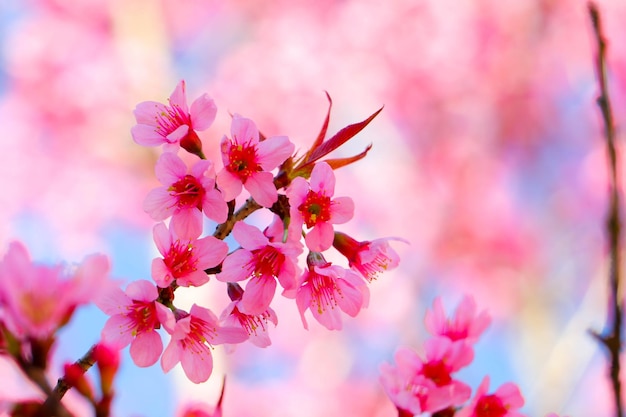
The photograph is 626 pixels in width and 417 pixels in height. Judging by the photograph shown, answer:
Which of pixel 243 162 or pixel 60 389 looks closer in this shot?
pixel 60 389

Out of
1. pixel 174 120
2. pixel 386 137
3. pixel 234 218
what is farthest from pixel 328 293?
pixel 386 137

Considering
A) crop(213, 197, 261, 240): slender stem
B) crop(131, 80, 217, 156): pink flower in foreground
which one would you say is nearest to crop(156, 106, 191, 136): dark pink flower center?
crop(131, 80, 217, 156): pink flower in foreground

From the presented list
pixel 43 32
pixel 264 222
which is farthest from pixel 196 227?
pixel 43 32

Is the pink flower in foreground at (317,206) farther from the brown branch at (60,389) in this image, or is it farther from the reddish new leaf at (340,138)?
the brown branch at (60,389)

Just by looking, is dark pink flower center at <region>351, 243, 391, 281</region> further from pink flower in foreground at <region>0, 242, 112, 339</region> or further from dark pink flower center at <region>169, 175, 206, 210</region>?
pink flower in foreground at <region>0, 242, 112, 339</region>

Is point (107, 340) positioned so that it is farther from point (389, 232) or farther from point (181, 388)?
point (389, 232)

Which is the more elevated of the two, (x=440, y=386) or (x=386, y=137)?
(x=386, y=137)

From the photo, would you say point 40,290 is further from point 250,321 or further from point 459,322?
point 459,322
